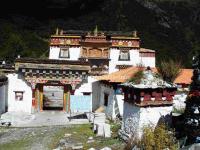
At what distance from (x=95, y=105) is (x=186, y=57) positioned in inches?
1934

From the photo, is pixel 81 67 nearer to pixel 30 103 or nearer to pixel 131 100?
pixel 30 103

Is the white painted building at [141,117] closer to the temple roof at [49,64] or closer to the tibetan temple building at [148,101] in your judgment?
the tibetan temple building at [148,101]

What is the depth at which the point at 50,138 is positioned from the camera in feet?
74.5

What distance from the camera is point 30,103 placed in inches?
1411

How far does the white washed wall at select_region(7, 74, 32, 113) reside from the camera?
35.5m

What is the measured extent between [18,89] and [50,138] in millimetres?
13665

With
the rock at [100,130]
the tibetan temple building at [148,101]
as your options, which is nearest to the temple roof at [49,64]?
the rock at [100,130]

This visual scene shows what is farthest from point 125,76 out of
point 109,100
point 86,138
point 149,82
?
point 149,82

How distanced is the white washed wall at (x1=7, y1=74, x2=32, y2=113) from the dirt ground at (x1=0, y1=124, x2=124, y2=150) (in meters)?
8.10

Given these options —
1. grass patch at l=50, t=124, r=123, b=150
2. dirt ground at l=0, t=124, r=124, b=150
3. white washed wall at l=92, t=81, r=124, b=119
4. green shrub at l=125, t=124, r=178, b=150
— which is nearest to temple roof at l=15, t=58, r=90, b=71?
white washed wall at l=92, t=81, r=124, b=119

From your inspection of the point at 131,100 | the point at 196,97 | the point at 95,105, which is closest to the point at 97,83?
the point at 95,105

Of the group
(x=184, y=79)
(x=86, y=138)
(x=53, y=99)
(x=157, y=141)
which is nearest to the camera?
(x=157, y=141)

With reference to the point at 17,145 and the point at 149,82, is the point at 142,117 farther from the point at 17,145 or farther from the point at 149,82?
the point at 17,145

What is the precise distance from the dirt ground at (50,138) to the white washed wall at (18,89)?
810 centimetres
